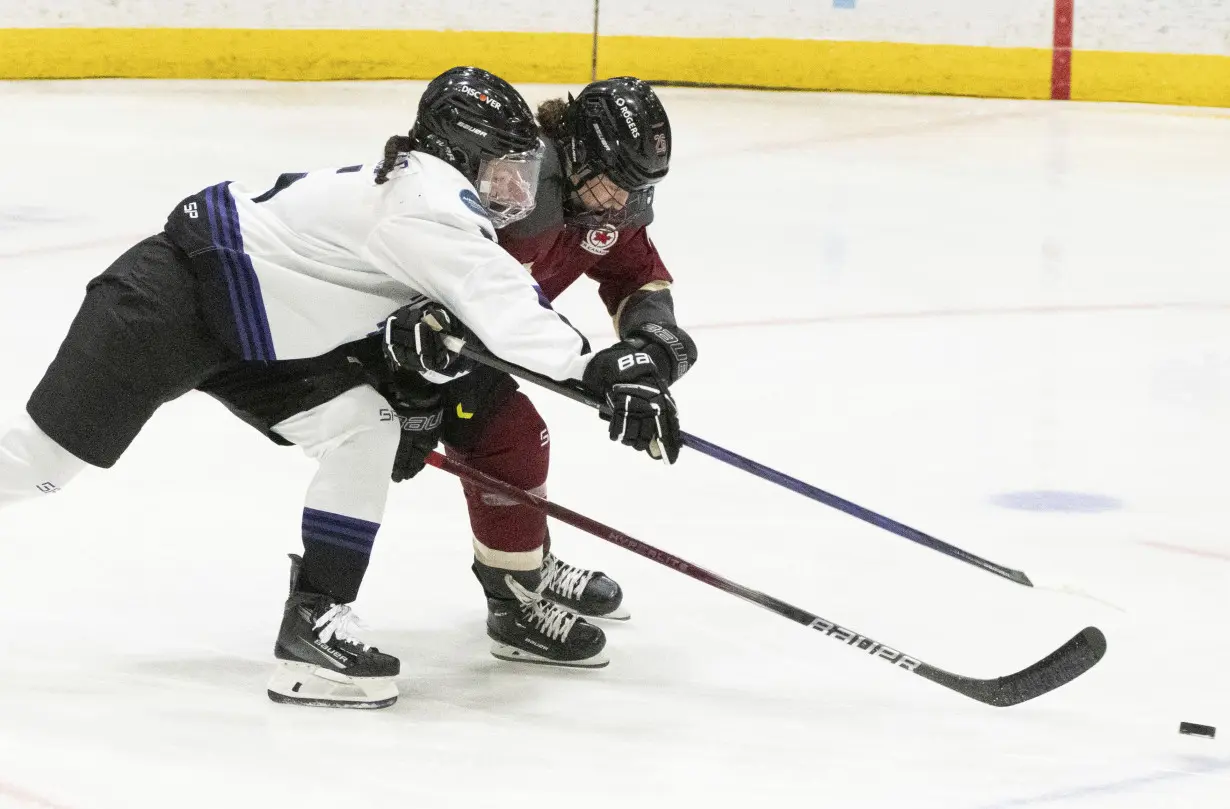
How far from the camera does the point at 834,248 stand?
17.7 feet

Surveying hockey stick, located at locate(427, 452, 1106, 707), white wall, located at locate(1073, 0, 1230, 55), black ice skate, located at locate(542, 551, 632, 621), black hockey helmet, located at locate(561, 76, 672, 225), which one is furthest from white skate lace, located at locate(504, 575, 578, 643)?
white wall, located at locate(1073, 0, 1230, 55)

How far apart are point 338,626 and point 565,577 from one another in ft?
1.59

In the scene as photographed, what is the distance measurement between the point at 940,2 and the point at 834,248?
3392mm

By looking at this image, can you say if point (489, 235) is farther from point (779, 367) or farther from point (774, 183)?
point (774, 183)

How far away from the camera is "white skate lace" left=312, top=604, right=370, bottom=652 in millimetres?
2365

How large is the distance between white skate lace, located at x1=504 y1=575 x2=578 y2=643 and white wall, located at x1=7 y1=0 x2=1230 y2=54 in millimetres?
6326

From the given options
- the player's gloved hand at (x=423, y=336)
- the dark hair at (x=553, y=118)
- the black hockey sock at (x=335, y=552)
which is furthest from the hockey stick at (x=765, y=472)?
the dark hair at (x=553, y=118)

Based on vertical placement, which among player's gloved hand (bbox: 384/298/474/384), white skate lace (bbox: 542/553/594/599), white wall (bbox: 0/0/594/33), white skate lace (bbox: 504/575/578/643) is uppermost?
player's gloved hand (bbox: 384/298/474/384)

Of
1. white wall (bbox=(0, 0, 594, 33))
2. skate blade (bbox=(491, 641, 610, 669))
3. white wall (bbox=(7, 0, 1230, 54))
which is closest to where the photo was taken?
skate blade (bbox=(491, 641, 610, 669))

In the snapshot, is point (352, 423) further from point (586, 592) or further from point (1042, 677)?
point (1042, 677)

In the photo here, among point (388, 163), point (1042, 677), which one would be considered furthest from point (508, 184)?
point (1042, 677)

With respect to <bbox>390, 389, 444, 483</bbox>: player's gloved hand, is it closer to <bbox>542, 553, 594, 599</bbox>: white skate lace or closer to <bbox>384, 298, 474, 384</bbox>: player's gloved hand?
<bbox>384, 298, 474, 384</bbox>: player's gloved hand

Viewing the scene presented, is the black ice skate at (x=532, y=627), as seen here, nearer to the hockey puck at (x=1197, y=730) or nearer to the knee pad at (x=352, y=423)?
the knee pad at (x=352, y=423)

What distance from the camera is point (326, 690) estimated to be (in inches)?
92.3
